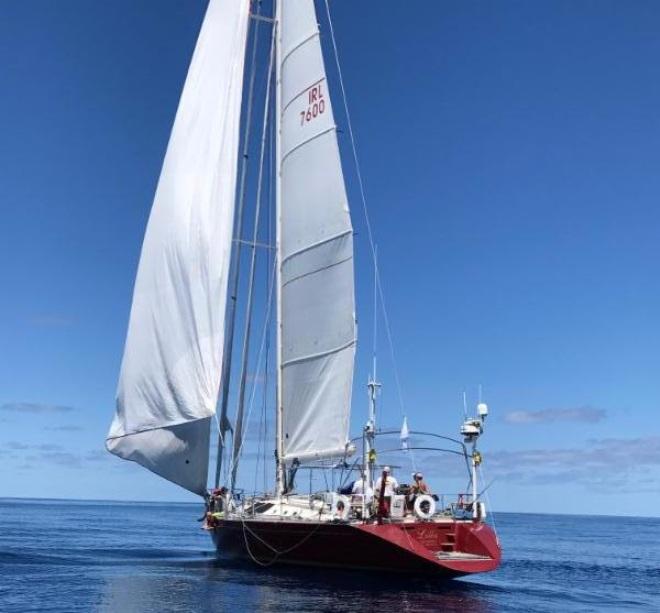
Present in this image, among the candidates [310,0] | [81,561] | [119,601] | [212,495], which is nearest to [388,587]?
[119,601]

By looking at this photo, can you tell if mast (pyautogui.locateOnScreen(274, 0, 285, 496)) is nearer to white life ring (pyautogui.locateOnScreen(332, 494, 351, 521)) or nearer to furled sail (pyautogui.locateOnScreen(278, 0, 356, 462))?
furled sail (pyautogui.locateOnScreen(278, 0, 356, 462))

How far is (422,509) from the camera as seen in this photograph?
22.0 metres

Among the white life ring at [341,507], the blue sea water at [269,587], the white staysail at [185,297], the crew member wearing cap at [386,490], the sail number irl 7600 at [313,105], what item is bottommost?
the blue sea water at [269,587]

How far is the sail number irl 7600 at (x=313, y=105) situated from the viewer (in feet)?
89.5

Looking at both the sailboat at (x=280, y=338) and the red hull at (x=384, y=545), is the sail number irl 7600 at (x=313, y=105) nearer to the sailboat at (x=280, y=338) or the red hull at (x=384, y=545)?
the sailboat at (x=280, y=338)

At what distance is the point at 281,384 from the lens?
26.7m

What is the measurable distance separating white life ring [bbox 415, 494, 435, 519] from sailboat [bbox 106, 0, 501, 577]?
0.04 metres

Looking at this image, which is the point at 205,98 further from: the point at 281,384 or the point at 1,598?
the point at 1,598

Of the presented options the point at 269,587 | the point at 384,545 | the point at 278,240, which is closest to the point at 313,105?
the point at 278,240

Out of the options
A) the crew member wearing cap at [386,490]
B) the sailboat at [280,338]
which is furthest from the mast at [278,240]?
Answer: the crew member wearing cap at [386,490]

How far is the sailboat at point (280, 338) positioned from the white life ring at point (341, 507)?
31mm

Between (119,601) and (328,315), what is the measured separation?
10519mm

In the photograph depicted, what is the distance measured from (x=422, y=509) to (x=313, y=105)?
13.6m

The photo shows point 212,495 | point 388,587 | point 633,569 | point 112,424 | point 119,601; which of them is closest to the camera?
point 119,601
